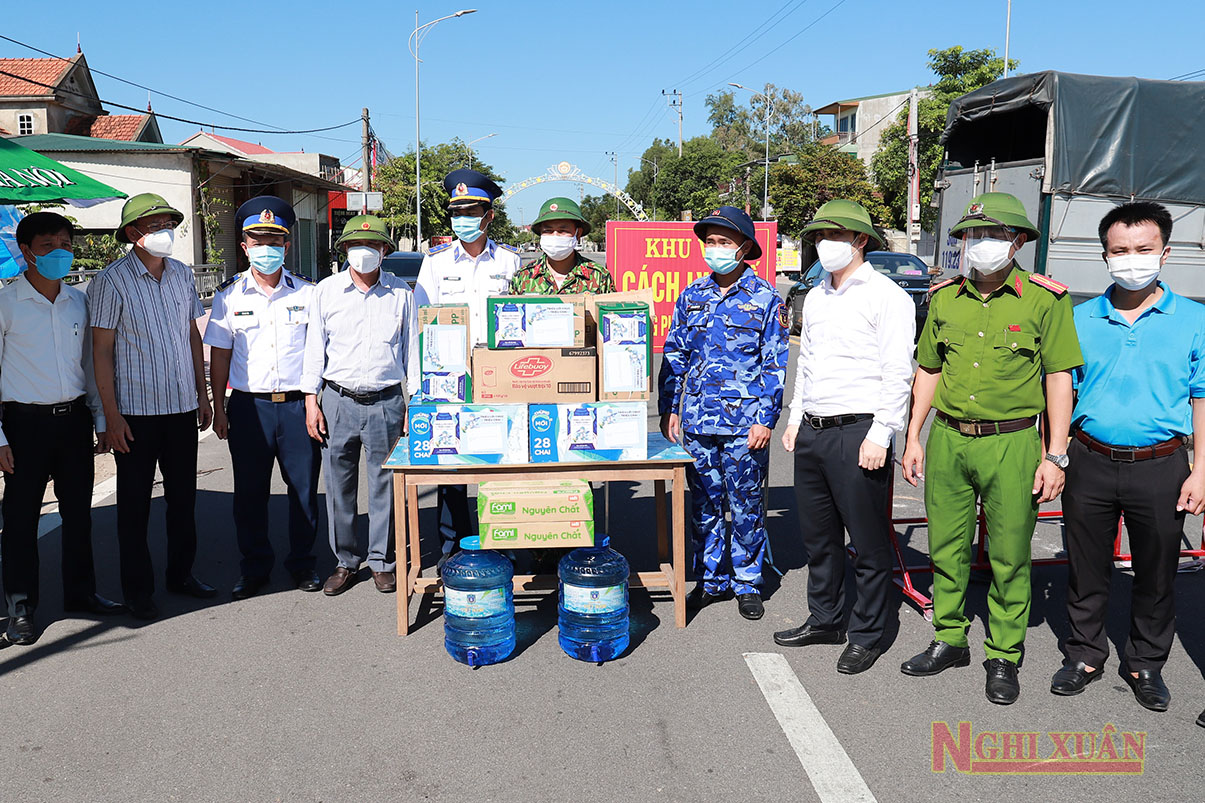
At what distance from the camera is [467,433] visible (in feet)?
14.8

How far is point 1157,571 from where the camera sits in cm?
395

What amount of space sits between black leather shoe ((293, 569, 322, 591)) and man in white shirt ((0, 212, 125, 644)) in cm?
121

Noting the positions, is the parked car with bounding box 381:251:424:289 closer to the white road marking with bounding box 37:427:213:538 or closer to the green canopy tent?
the white road marking with bounding box 37:427:213:538

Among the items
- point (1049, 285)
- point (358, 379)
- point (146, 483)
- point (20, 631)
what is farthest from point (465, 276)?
point (1049, 285)

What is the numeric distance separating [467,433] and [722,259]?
5.08 feet

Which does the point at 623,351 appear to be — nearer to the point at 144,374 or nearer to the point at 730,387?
the point at 730,387

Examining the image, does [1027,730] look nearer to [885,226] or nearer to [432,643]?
[432,643]

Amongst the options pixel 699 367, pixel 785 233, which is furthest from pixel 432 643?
pixel 785 233

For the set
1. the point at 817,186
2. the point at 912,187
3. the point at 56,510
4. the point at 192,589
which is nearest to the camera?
the point at 192,589

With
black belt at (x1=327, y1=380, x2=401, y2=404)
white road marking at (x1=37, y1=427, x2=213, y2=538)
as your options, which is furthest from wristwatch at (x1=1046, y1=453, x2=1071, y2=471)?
white road marking at (x1=37, y1=427, x2=213, y2=538)

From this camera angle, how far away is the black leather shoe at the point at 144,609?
4.89 m

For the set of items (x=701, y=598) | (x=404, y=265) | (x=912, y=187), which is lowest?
(x=701, y=598)

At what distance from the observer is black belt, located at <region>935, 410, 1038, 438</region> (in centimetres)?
396

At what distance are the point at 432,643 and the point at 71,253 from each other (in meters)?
2.67
